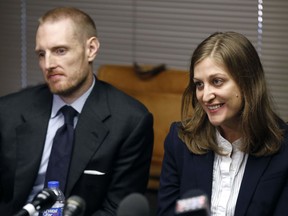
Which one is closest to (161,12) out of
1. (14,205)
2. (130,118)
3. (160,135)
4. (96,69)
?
(96,69)

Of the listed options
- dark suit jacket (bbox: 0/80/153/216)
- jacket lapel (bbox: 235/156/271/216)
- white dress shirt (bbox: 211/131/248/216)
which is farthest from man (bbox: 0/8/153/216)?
jacket lapel (bbox: 235/156/271/216)

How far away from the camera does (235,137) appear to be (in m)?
2.63

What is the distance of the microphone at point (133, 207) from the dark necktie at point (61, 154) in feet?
3.69

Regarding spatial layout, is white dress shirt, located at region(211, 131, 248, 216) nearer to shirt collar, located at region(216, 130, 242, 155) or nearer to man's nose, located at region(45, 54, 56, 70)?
shirt collar, located at region(216, 130, 242, 155)

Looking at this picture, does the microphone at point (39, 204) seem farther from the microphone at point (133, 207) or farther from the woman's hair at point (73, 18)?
the woman's hair at point (73, 18)

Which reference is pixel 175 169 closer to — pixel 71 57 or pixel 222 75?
pixel 222 75

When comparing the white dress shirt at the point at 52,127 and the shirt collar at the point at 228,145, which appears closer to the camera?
the shirt collar at the point at 228,145

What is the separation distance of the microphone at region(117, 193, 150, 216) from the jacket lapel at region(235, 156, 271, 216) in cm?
81

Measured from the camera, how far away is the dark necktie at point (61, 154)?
2.86 meters

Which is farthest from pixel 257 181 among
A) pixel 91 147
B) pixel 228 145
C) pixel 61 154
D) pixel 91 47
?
pixel 91 47

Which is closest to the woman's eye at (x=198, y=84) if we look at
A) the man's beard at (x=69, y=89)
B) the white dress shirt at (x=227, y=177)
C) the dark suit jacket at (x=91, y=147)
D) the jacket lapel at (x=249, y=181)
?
the white dress shirt at (x=227, y=177)

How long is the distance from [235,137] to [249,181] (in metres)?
0.20

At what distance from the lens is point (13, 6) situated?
217 inches

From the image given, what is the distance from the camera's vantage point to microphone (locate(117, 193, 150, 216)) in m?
1.73
